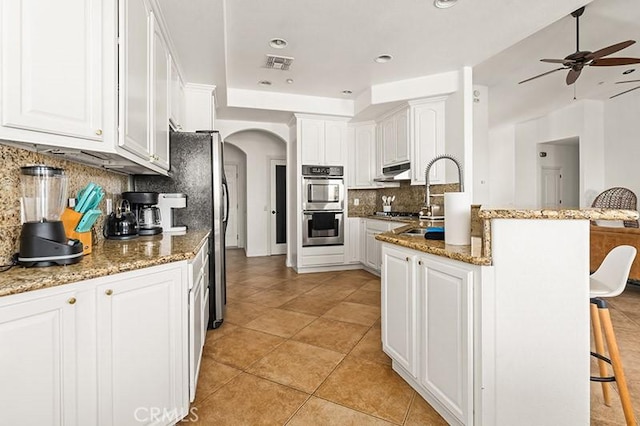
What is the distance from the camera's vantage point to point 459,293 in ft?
4.88

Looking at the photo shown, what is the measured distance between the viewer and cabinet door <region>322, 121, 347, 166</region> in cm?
525

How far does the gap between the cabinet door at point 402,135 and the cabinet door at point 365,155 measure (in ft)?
2.28

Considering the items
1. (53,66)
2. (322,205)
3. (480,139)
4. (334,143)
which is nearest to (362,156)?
(334,143)

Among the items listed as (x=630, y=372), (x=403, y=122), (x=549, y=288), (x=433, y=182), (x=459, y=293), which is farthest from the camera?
(x=403, y=122)

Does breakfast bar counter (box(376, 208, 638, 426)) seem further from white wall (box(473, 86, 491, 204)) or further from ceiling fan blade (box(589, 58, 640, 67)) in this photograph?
white wall (box(473, 86, 491, 204))

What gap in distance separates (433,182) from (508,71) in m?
1.84

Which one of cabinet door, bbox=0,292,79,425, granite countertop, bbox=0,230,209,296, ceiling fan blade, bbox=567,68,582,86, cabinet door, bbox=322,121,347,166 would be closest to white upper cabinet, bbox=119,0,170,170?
granite countertop, bbox=0,230,209,296

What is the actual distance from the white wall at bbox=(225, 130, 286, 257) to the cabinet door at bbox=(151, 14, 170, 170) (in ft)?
13.0

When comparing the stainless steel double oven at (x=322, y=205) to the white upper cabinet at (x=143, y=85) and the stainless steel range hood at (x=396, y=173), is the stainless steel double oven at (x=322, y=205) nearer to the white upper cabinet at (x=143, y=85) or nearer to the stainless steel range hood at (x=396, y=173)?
the stainless steel range hood at (x=396, y=173)

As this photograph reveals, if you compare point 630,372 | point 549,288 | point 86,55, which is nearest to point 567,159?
point 630,372

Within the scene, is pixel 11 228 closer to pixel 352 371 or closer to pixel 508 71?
pixel 352 371

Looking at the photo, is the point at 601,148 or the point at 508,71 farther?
the point at 601,148

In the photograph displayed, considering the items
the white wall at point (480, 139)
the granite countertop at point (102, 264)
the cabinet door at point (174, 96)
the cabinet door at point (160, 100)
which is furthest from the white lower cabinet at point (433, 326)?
the white wall at point (480, 139)

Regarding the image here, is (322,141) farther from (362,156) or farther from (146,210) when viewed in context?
(146,210)
